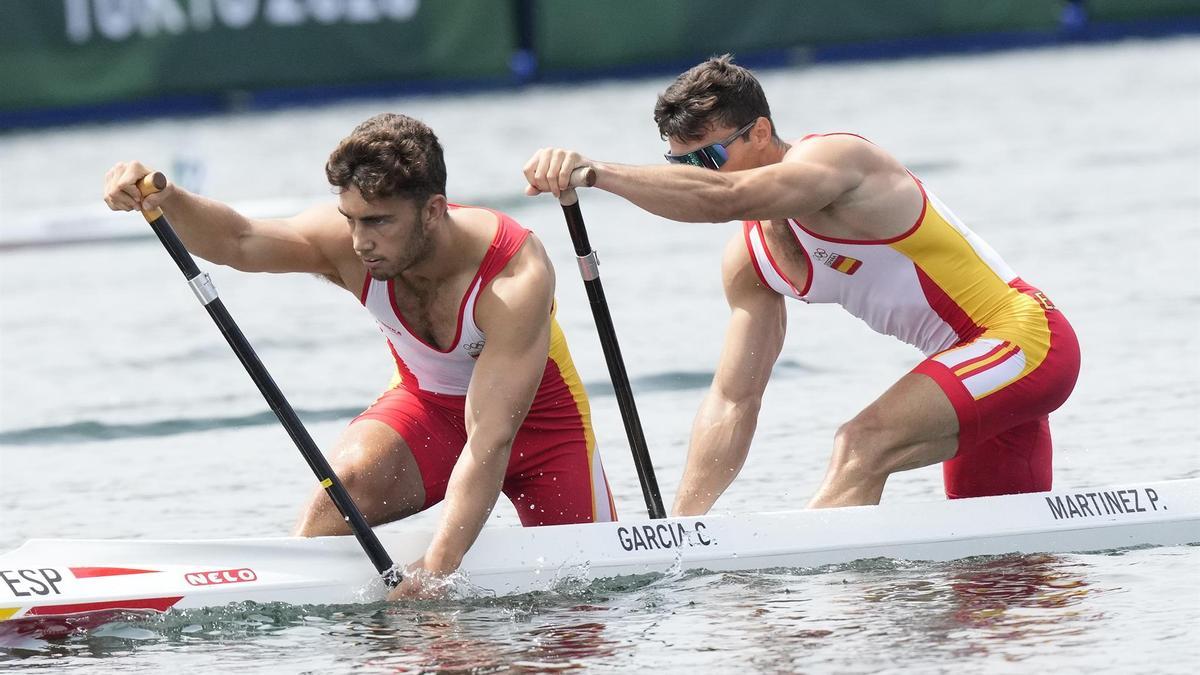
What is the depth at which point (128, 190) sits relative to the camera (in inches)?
230

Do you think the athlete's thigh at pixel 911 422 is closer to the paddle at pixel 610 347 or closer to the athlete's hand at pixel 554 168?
the paddle at pixel 610 347

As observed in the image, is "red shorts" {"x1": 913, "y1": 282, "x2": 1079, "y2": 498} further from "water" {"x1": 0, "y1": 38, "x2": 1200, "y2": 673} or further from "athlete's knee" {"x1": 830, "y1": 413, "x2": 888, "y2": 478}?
"water" {"x1": 0, "y1": 38, "x2": 1200, "y2": 673}

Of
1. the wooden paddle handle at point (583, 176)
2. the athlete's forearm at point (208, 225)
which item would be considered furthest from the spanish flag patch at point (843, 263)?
the athlete's forearm at point (208, 225)

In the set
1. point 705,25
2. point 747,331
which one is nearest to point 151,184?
point 747,331

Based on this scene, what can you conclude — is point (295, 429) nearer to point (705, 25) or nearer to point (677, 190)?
point (677, 190)

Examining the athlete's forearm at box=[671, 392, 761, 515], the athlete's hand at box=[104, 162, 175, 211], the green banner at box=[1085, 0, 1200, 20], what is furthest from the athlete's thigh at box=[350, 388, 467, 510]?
the green banner at box=[1085, 0, 1200, 20]

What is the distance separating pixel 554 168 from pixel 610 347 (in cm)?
100

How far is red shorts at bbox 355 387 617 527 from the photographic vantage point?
661 centimetres

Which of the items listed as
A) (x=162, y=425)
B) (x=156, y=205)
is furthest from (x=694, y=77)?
(x=162, y=425)

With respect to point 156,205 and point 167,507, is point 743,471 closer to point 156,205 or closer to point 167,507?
point 167,507

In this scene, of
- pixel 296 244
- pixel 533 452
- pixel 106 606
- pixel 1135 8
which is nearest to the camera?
pixel 106 606

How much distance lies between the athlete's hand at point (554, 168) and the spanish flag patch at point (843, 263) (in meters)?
1.05

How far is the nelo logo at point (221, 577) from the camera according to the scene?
6.15 meters

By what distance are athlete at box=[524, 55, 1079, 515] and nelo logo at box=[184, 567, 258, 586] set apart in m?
1.46
